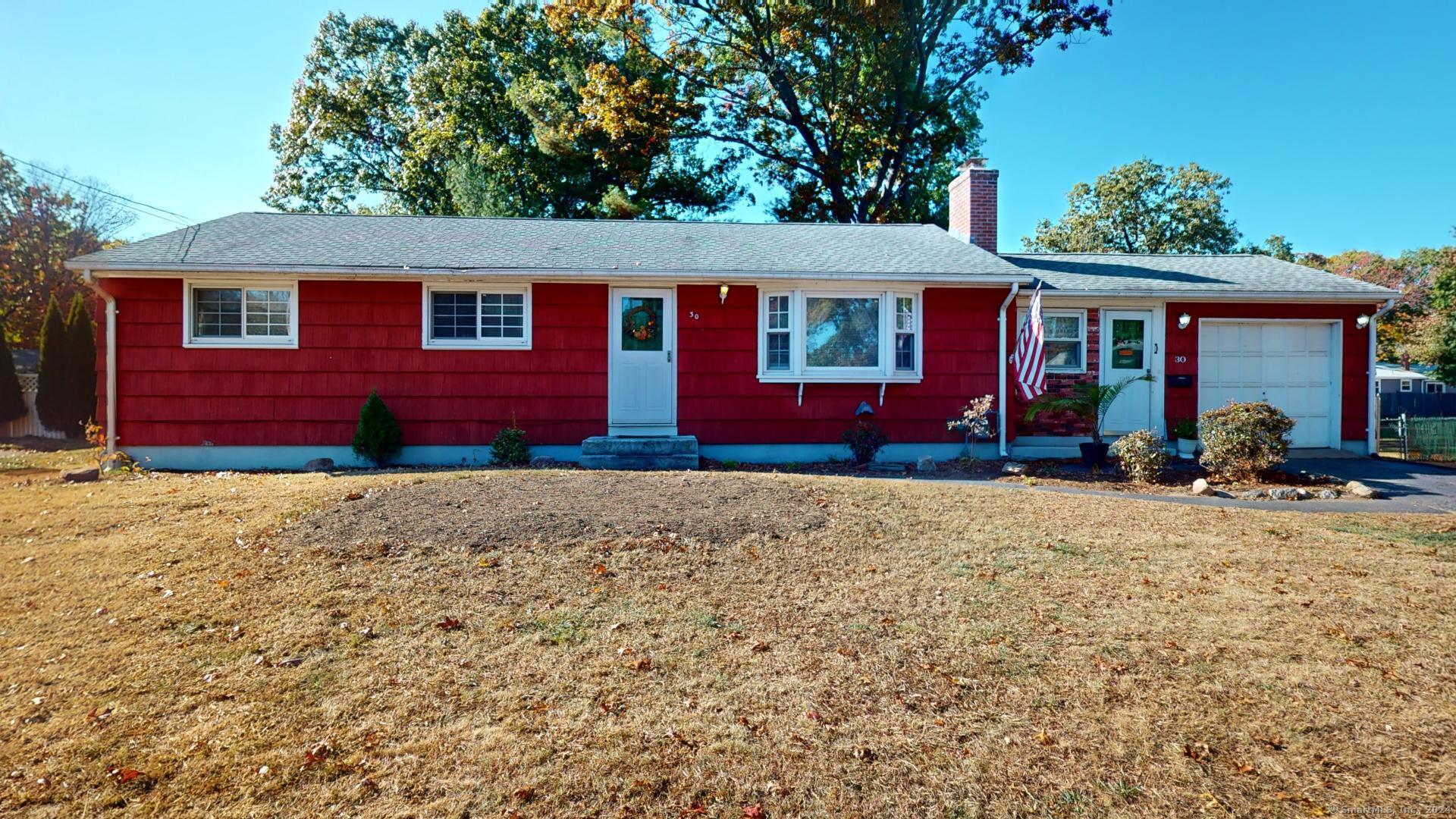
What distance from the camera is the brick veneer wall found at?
1226 centimetres

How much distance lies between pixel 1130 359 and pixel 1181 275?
212 cm

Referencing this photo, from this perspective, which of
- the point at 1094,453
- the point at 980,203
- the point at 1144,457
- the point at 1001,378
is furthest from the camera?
the point at 980,203

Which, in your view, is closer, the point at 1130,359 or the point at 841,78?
the point at 1130,359

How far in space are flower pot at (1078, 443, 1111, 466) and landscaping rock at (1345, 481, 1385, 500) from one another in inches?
109

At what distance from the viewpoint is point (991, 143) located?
1050 inches

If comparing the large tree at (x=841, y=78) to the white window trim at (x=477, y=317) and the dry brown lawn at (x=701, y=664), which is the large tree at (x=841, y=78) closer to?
the white window trim at (x=477, y=317)

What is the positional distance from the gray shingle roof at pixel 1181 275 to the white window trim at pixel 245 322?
11383mm

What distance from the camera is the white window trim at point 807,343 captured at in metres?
11.0

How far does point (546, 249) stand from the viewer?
38.2 ft

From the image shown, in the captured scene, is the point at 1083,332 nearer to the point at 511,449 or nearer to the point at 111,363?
the point at 511,449

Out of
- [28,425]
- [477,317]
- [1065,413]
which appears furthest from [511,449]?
[28,425]

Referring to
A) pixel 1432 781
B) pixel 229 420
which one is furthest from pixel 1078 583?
pixel 229 420

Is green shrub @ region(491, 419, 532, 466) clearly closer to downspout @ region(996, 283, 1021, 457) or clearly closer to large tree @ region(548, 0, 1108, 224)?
downspout @ region(996, 283, 1021, 457)

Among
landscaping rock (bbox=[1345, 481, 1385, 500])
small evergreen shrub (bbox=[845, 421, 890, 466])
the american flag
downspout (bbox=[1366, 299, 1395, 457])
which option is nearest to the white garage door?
downspout (bbox=[1366, 299, 1395, 457])
